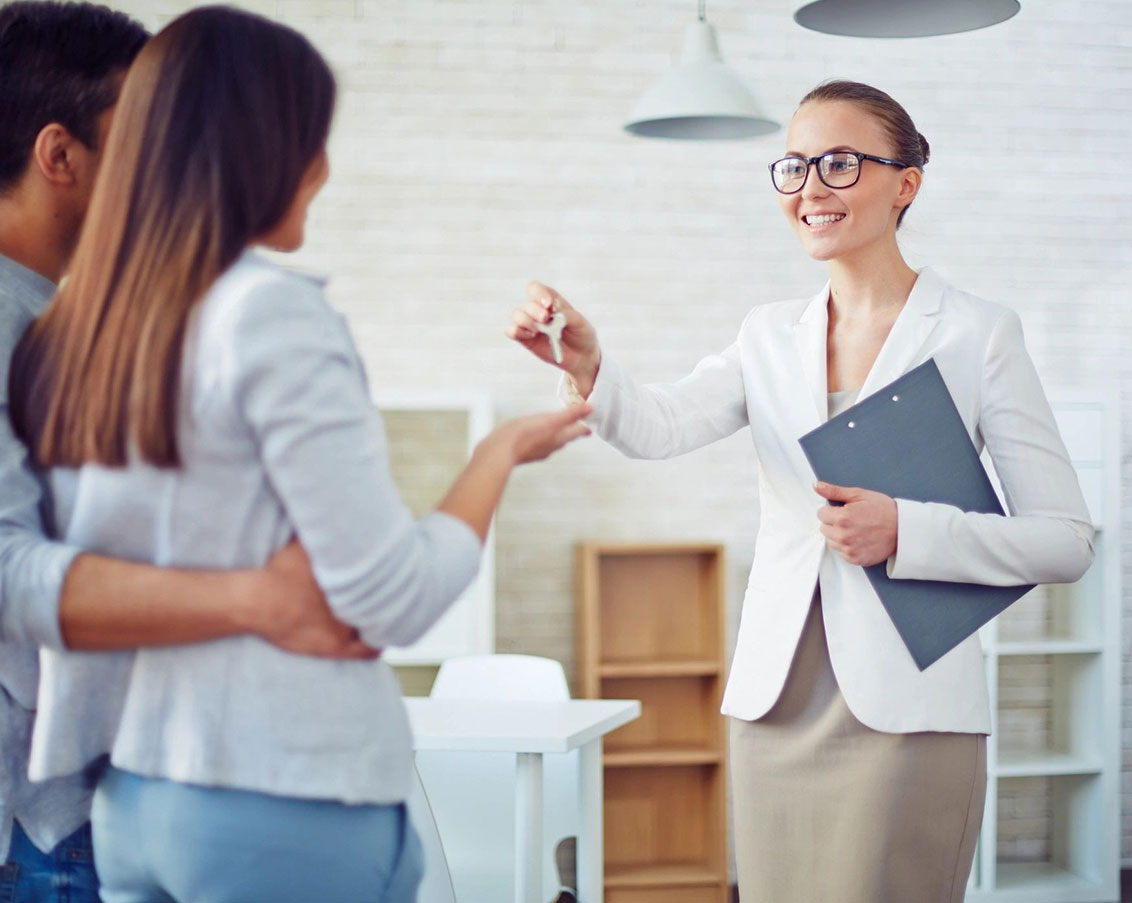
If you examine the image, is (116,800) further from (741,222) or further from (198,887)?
(741,222)

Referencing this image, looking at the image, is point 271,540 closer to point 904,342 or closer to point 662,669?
point 904,342

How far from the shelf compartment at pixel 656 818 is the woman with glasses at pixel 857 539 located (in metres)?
2.53

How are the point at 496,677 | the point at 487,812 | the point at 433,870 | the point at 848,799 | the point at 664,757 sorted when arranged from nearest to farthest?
the point at 848,799
the point at 433,870
the point at 487,812
the point at 496,677
the point at 664,757

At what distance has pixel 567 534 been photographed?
4.55 m

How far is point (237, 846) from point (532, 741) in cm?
157

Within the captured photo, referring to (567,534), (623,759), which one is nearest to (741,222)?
(567,534)

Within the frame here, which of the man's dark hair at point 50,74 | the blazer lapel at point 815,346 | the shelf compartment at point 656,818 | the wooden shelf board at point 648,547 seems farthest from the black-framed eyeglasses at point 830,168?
the shelf compartment at point 656,818

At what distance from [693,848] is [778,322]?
115 inches

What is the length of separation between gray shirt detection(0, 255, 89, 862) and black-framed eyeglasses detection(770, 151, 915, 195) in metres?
1.09

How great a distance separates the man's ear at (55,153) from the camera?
1.23 m

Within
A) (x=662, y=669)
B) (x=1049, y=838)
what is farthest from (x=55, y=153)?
(x=1049, y=838)

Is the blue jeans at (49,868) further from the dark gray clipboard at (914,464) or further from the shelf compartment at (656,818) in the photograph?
the shelf compartment at (656,818)

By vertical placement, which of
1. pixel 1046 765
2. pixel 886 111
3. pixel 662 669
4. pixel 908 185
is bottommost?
pixel 1046 765

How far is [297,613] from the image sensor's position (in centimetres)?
98
